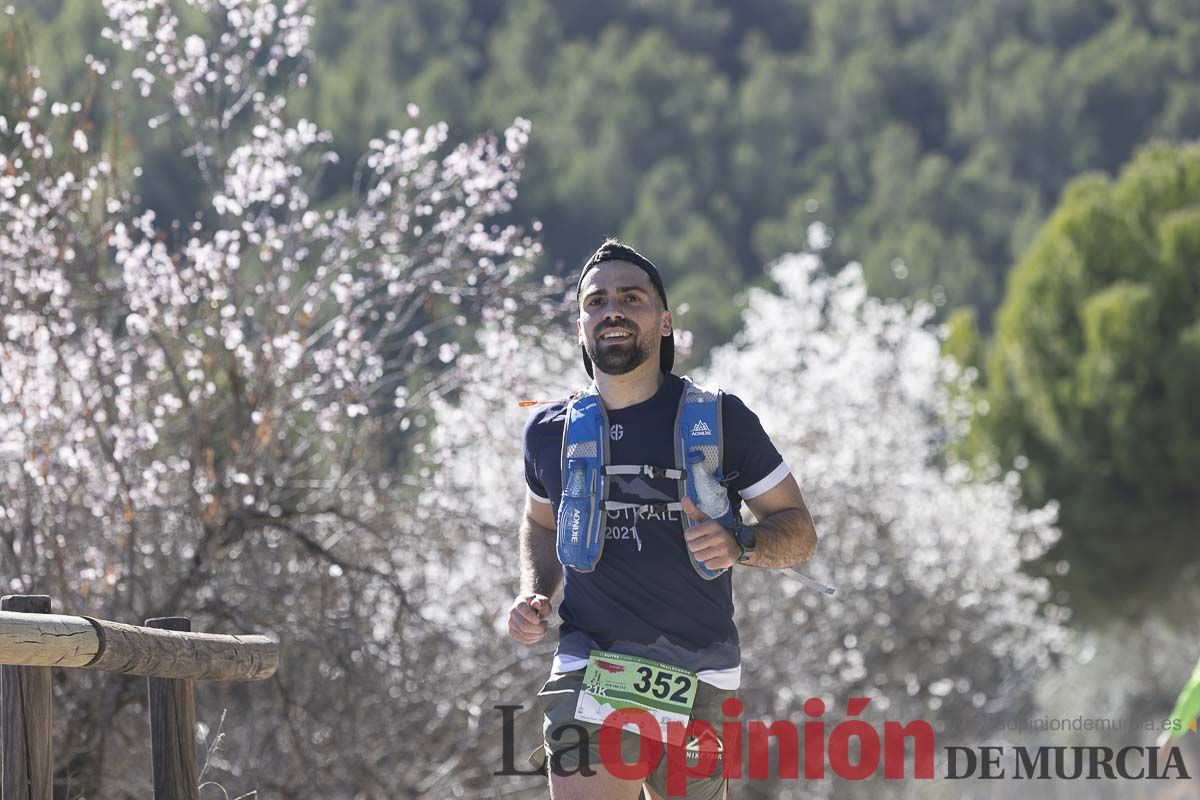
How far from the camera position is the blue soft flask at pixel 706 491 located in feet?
13.9

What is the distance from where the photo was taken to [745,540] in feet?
13.7

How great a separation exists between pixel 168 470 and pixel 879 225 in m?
40.5

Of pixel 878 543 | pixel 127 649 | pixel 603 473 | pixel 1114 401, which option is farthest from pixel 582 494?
pixel 1114 401

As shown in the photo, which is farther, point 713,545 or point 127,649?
point 127,649

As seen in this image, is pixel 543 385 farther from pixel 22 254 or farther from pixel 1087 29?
pixel 1087 29

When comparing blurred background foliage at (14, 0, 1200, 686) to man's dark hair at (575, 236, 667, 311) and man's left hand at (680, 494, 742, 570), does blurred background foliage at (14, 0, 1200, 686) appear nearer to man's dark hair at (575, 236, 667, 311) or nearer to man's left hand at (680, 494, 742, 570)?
man's dark hair at (575, 236, 667, 311)

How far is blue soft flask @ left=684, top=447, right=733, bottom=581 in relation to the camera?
4.25 m

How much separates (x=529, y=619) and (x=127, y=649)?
0.95m

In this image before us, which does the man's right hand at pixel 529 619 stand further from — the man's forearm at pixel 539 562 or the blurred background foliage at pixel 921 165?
the blurred background foliage at pixel 921 165

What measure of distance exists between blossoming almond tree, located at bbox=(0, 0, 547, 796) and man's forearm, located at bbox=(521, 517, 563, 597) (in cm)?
296

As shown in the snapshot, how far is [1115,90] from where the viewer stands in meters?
53.8

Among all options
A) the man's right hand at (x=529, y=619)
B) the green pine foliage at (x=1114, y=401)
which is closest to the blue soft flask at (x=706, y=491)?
the man's right hand at (x=529, y=619)

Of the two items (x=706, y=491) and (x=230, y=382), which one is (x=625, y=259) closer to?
(x=706, y=491)

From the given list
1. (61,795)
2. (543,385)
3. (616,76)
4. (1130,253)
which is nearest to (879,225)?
(616,76)
